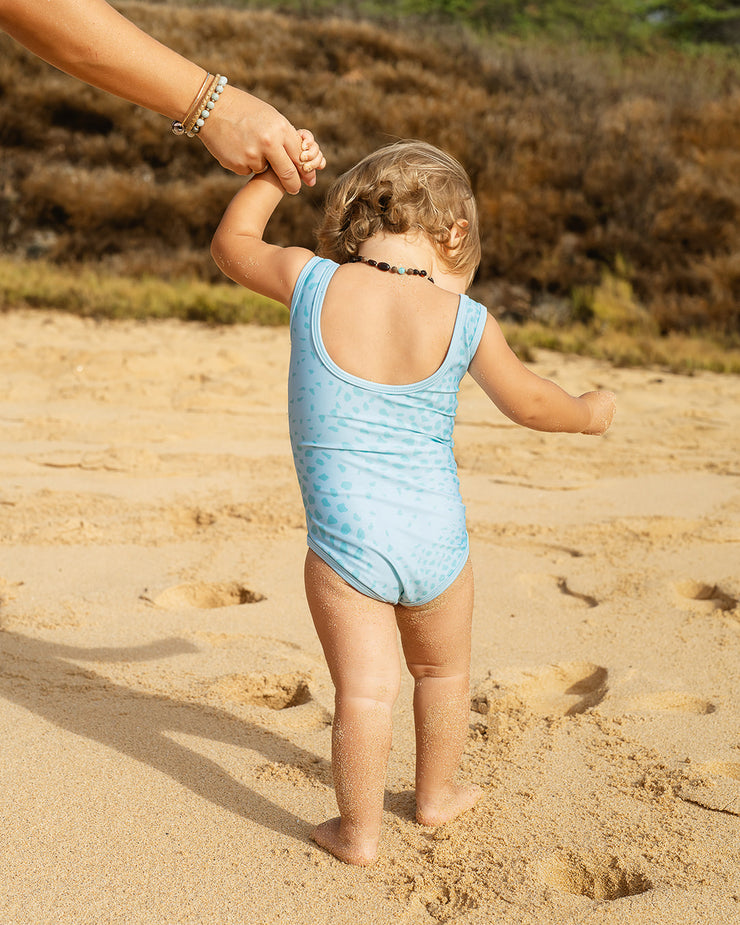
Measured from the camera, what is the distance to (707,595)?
294 centimetres

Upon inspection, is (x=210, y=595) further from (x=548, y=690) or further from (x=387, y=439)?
(x=387, y=439)

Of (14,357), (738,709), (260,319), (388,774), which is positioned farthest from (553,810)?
(260,319)

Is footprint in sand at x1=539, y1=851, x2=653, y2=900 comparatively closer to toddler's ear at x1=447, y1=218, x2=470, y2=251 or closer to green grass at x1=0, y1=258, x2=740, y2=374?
toddler's ear at x1=447, y1=218, x2=470, y2=251

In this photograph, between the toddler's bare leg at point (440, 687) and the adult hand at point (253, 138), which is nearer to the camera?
the toddler's bare leg at point (440, 687)

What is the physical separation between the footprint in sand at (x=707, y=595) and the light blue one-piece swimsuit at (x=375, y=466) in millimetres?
1425

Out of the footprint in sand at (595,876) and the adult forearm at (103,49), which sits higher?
the adult forearm at (103,49)

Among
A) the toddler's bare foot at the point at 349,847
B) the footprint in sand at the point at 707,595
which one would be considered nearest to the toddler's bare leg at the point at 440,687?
the toddler's bare foot at the point at 349,847

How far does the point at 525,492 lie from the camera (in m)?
4.00

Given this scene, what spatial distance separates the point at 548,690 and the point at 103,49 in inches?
70.7

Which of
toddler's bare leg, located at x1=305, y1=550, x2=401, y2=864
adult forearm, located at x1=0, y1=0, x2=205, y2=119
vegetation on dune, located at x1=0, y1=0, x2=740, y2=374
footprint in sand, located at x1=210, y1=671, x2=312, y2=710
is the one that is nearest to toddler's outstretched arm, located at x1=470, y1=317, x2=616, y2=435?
toddler's bare leg, located at x1=305, y1=550, x2=401, y2=864

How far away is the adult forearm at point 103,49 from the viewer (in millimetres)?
1848

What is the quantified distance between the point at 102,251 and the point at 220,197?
4.56 feet

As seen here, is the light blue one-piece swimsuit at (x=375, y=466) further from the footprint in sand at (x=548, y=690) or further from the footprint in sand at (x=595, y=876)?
the footprint in sand at (x=548, y=690)

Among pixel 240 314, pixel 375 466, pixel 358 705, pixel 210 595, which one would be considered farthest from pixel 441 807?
pixel 240 314
